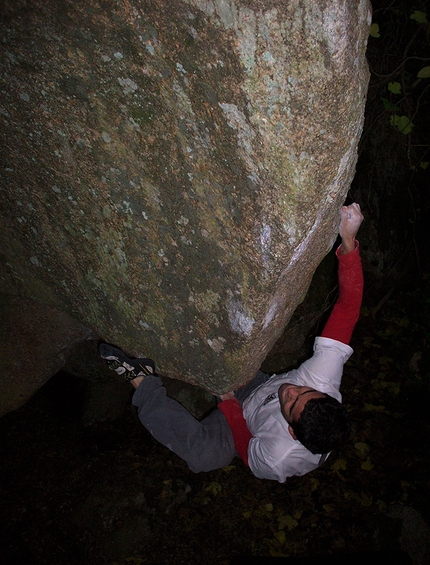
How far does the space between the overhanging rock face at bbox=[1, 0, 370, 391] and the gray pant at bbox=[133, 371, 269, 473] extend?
205 millimetres

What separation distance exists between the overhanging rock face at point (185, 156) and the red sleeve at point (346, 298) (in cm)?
29

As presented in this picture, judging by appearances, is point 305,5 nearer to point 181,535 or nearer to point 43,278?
point 43,278

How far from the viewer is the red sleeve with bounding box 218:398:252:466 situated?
2244 millimetres

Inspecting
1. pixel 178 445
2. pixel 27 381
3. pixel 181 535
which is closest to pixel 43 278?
pixel 27 381

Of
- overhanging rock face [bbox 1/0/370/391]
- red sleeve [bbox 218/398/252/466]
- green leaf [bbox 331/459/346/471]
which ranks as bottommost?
green leaf [bbox 331/459/346/471]

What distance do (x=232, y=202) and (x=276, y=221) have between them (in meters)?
0.20

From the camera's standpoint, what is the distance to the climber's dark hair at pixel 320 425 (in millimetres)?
1906

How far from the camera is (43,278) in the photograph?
87.7 inches

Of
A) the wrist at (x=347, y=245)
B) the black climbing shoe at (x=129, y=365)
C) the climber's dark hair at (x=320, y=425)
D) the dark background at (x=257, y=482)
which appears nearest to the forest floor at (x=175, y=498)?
the dark background at (x=257, y=482)

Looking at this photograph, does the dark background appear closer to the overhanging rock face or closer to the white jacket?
the white jacket

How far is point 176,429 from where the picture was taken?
2.15 metres

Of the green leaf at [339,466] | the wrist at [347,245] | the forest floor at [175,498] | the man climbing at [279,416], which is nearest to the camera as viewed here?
the wrist at [347,245]

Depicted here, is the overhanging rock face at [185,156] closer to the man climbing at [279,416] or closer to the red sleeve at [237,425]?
the man climbing at [279,416]

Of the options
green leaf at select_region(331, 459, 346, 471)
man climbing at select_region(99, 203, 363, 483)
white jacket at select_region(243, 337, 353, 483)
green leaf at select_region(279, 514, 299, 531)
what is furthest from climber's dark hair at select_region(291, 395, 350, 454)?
green leaf at select_region(331, 459, 346, 471)
